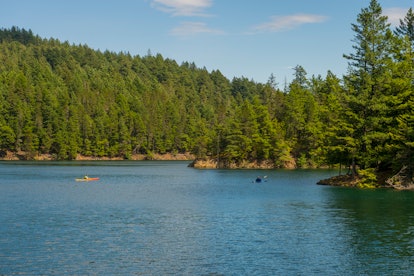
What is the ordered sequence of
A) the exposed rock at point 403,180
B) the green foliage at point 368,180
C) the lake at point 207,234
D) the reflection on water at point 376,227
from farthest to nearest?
the green foliage at point 368,180 < the exposed rock at point 403,180 < the reflection on water at point 376,227 < the lake at point 207,234

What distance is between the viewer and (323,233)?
42656 mm

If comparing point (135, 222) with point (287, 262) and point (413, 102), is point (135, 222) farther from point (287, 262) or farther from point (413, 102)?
point (413, 102)

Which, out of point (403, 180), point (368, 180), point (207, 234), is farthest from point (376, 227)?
point (368, 180)

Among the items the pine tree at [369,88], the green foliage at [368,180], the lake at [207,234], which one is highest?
the pine tree at [369,88]

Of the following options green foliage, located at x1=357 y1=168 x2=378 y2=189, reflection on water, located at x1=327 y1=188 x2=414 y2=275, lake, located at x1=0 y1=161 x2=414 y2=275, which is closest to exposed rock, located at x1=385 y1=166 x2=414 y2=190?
green foliage, located at x1=357 y1=168 x2=378 y2=189

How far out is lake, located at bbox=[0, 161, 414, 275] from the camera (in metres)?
31.7

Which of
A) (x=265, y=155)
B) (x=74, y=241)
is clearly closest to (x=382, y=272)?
(x=74, y=241)

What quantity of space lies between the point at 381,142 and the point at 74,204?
46673mm

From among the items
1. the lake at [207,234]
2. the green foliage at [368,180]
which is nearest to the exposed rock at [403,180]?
the green foliage at [368,180]

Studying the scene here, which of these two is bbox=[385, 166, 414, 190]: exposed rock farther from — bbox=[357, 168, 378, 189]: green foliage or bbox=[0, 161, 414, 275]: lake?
bbox=[0, 161, 414, 275]: lake

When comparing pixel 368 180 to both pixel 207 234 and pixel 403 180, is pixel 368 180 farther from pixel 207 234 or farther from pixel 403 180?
pixel 207 234

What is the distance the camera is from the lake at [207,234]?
31.7 metres

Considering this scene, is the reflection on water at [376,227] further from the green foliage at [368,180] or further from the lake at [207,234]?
the green foliage at [368,180]

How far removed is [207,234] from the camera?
138 feet
